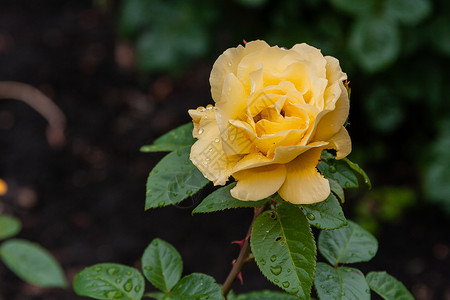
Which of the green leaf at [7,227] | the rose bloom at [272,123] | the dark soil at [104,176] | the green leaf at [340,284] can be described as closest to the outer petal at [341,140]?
the rose bloom at [272,123]

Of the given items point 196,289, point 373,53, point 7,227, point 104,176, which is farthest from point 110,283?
point 104,176

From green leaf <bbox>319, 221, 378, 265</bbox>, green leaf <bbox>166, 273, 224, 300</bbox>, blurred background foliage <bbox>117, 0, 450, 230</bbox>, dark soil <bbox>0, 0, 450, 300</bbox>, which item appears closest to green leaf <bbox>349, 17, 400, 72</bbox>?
blurred background foliage <bbox>117, 0, 450, 230</bbox>

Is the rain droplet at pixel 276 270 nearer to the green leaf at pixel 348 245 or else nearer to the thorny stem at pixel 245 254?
the thorny stem at pixel 245 254

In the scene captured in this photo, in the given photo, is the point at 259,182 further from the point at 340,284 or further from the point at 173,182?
the point at 340,284

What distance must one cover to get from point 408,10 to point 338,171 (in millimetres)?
1540

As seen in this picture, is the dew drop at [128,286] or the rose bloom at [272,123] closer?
the rose bloom at [272,123]

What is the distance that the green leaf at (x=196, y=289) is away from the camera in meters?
0.71

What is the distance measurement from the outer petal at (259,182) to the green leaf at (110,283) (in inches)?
11.7

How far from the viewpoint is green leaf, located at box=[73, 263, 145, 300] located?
754mm

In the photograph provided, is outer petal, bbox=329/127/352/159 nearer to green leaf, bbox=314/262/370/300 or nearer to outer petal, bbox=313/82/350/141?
outer petal, bbox=313/82/350/141

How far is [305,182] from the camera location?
1.94 ft

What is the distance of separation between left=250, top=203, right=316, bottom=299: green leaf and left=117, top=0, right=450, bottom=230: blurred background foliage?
153 centimetres

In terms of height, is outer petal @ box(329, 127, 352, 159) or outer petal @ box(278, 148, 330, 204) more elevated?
outer petal @ box(329, 127, 352, 159)

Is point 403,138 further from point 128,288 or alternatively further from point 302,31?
point 128,288
